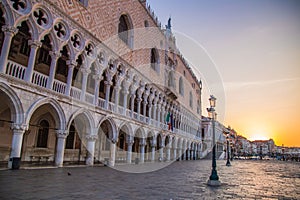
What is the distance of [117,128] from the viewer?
55.5 feet

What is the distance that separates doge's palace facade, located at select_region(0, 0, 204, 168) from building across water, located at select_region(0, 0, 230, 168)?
0.05 meters

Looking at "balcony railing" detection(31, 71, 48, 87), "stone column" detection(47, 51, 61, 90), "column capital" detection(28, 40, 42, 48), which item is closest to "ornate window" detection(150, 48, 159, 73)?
"stone column" detection(47, 51, 61, 90)

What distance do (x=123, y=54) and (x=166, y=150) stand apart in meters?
15.8

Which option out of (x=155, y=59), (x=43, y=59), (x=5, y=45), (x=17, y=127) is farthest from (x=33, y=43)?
(x=155, y=59)

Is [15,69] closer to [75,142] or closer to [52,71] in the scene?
[52,71]

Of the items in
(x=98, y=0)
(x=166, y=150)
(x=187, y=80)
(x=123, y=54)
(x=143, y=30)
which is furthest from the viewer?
(x=187, y=80)

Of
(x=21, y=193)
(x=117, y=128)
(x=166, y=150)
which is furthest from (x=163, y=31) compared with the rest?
(x=21, y=193)

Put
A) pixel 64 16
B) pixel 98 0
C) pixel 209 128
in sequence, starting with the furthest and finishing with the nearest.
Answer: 1. pixel 209 128
2. pixel 98 0
3. pixel 64 16

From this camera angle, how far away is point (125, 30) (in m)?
20.8

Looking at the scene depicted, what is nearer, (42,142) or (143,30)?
(42,142)

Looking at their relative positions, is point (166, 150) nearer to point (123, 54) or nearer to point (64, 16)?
point (123, 54)

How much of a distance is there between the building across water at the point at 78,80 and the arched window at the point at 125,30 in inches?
3.5

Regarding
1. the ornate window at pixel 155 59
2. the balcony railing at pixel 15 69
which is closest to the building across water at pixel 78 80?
the balcony railing at pixel 15 69

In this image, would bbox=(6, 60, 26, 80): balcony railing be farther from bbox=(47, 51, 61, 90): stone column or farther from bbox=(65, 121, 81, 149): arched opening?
bbox=(65, 121, 81, 149): arched opening
